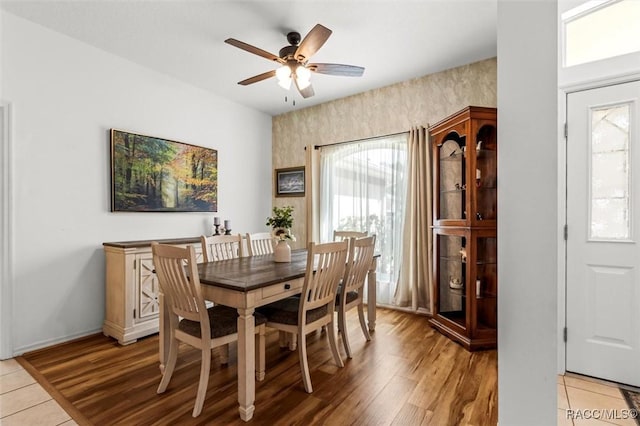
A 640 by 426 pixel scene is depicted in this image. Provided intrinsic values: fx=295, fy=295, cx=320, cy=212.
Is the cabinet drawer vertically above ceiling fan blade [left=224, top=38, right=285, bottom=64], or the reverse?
ceiling fan blade [left=224, top=38, right=285, bottom=64]

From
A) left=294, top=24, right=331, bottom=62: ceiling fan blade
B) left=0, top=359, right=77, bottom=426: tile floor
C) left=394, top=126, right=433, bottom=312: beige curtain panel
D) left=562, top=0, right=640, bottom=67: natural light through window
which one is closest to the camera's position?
left=0, top=359, right=77, bottom=426: tile floor

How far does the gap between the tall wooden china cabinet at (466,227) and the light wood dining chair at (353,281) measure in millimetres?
858

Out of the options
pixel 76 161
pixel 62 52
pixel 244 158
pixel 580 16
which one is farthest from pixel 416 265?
Answer: pixel 62 52

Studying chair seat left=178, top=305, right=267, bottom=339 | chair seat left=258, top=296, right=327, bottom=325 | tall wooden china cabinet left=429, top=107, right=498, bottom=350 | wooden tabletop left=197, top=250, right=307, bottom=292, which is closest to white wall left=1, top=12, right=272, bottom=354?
wooden tabletop left=197, top=250, right=307, bottom=292

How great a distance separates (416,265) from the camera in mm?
3500

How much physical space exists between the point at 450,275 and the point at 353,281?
4.17ft

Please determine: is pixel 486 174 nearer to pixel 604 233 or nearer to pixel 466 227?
pixel 466 227

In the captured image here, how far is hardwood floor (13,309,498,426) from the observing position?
68.0 inches

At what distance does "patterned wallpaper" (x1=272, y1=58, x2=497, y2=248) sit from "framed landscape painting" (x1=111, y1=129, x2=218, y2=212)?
48.6 inches

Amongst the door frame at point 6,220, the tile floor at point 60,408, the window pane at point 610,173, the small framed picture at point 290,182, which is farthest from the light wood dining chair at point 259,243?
the window pane at point 610,173

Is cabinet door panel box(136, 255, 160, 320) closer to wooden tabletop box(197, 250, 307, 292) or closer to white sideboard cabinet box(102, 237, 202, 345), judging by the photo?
white sideboard cabinet box(102, 237, 202, 345)

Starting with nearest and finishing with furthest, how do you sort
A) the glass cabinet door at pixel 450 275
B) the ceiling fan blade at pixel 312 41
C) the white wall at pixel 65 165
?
the ceiling fan blade at pixel 312 41, the white wall at pixel 65 165, the glass cabinet door at pixel 450 275

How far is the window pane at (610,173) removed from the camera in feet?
6.81

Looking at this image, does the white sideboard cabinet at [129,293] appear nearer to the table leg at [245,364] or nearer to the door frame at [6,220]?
the door frame at [6,220]
